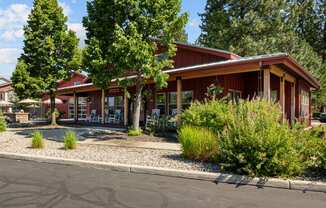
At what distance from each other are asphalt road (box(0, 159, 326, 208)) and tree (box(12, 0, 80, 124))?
1605 cm

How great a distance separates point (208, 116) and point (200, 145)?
6.62 feet

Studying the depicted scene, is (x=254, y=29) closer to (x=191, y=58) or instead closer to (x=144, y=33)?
(x=191, y=58)

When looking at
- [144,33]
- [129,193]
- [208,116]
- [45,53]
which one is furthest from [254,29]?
[129,193]

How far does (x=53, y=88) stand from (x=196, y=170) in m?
18.4

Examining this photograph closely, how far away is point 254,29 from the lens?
32.4m

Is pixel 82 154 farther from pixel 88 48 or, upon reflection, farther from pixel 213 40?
pixel 213 40

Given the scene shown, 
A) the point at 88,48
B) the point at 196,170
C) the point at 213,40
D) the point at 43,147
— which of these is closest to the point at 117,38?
the point at 88,48

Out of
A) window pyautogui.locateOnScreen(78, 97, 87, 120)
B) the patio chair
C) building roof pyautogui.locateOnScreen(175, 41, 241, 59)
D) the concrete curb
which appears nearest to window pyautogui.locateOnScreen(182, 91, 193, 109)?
building roof pyautogui.locateOnScreen(175, 41, 241, 59)

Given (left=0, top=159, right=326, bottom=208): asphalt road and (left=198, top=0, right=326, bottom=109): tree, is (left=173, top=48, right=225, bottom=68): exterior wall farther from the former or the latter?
(left=198, top=0, right=326, bottom=109): tree

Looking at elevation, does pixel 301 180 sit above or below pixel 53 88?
below

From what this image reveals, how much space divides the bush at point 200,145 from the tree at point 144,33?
5320 millimetres

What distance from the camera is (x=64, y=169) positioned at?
26.5ft

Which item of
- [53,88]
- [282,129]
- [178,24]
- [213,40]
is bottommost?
[282,129]

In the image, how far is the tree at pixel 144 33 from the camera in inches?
512
